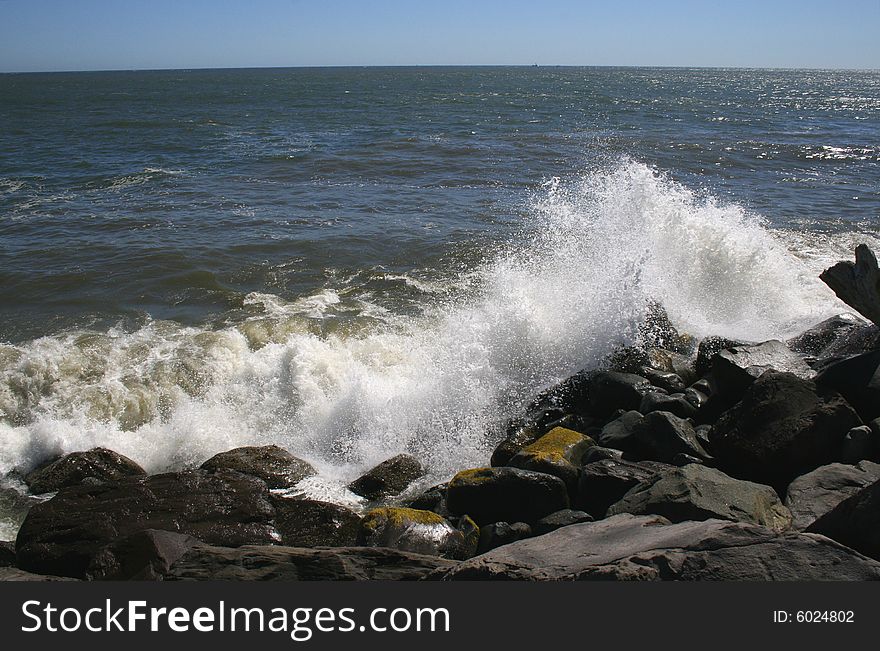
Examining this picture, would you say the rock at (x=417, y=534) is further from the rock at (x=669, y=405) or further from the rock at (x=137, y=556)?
the rock at (x=669, y=405)

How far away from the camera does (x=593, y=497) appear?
5266 mm

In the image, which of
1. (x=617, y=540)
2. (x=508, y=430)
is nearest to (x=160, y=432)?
(x=508, y=430)

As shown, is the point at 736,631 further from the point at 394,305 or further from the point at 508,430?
the point at 394,305

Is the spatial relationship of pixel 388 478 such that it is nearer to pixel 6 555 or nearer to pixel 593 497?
pixel 593 497

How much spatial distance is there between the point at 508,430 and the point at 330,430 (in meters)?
1.89

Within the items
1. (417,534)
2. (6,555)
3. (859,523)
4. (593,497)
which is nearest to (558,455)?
(593,497)

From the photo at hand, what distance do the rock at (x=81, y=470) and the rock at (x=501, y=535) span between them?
11.2ft

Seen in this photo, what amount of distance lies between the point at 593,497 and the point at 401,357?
390 cm

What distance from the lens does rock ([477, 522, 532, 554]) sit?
15.8 feet

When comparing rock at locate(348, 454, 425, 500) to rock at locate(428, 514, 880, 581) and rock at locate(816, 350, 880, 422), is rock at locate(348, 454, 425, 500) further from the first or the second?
rock at locate(816, 350, 880, 422)

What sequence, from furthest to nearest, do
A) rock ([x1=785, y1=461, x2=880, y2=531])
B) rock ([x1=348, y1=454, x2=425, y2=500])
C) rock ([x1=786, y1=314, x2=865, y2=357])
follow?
rock ([x1=786, y1=314, x2=865, y2=357]), rock ([x1=348, y1=454, x2=425, y2=500]), rock ([x1=785, y1=461, x2=880, y2=531])

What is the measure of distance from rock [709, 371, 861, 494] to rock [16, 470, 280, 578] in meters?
3.68

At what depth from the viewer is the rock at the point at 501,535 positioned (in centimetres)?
482

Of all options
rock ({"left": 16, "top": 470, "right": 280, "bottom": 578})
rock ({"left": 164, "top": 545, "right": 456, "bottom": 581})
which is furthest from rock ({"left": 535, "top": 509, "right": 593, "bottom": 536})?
rock ({"left": 16, "top": 470, "right": 280, "bottom": 578})
